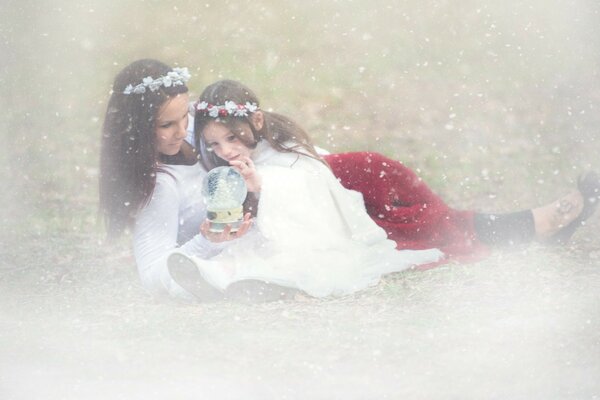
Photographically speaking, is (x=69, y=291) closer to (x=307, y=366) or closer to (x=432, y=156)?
(x=307, y=366)

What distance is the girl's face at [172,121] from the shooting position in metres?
1.27

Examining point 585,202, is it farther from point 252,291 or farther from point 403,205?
point 252,291

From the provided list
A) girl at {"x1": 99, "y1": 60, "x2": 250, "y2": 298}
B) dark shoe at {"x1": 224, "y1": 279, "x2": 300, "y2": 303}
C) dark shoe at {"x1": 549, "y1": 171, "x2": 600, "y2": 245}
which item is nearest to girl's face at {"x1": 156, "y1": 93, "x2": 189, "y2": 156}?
girl at {"x1": 99, "y1": 60, "x2": 250, "y2": 298}

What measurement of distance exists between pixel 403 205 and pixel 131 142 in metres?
0.48

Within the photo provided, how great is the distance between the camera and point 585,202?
1390 millimetres

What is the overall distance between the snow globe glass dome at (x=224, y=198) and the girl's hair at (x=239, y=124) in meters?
0.06

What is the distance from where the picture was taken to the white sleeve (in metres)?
1.24

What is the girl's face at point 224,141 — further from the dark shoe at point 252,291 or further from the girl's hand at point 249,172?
the dark shoe at point 252,291

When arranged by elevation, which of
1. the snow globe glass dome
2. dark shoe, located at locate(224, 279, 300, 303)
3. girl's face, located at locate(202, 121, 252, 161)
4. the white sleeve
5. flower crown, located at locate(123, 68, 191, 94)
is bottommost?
dark shoe, located at locate(224, 279, 300, 303)

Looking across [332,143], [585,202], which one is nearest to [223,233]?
[332,143]

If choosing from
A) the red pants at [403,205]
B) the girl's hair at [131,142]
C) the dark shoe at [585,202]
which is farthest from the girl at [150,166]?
the dark shoe at [585,202]

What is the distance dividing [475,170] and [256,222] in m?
0.37

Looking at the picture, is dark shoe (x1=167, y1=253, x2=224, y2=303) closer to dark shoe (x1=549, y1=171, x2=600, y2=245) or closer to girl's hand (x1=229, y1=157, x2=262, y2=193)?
girl's hand (x1=229, y1=157, x2=262, y2=193)

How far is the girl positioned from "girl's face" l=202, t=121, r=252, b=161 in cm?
4
